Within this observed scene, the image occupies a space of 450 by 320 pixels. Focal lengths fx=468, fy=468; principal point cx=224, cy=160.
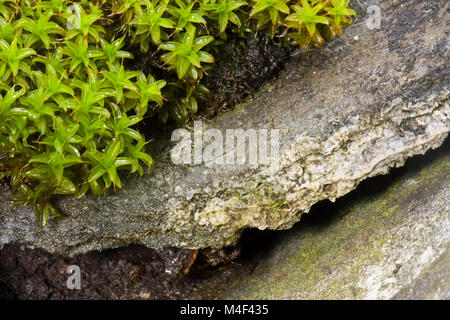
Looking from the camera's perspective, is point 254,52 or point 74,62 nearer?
point 74,62

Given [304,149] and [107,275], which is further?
[107,275]

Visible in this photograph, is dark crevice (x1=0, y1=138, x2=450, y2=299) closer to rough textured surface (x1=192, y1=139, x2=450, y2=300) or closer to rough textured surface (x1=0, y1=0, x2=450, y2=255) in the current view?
rough textured surface (x1=192, y1=139, x2=450, y2=300)

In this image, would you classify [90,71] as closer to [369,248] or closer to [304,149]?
[304,149]

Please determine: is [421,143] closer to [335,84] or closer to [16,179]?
[335,84]

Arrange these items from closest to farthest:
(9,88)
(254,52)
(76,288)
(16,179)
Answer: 1. (9,88)
2. (16,179)
3. (254,52)
4. (76,288)

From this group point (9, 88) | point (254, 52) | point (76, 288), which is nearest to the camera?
point (9, 88)

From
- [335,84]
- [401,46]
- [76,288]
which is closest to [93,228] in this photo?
[76,288]

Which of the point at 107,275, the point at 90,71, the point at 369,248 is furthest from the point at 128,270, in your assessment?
the point at 369,248

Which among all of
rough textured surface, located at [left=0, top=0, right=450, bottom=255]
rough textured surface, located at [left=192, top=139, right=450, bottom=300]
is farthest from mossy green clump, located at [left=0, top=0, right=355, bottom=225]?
rough textured surface, located at [left=192, top=139, right=450, bottom=300]
